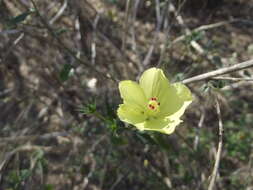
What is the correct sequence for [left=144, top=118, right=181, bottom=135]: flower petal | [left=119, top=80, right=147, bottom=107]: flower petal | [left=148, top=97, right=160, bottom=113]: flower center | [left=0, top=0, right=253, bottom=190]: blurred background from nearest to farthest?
[left=144, top=118, right=181, bottom=135]: flower petal, [left=119, top=80, right=147, bottom=107]: flower petal, [left=148, top=97, right=160, bottom=113]: flower center, [left=0, top=0, right=253, bottom=190]: blurred background

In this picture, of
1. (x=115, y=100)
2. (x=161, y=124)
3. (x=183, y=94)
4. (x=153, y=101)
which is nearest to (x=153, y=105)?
(x=153, y=101)

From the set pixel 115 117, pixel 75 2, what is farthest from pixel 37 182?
pixel 75 2

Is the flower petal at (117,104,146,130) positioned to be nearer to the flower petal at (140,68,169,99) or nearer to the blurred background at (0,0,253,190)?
the flower petal at (140,68,169,99)

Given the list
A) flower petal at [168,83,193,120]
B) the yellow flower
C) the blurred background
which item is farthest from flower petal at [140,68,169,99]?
the blurred background

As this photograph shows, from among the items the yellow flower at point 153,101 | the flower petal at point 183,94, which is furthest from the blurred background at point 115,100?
the flower petal at point 183,94

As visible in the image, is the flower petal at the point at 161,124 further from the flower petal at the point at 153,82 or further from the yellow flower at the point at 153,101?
the flower petal at the point at 153,82

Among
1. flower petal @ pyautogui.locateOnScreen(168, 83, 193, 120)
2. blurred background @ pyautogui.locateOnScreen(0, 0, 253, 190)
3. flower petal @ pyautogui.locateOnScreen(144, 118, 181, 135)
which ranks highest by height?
flower petal @ pyautogui.locateOnScreen(168, 83, 193, 120)

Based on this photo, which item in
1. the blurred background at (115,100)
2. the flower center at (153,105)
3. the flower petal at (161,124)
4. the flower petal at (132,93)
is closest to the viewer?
the flower petal at (161,124)
